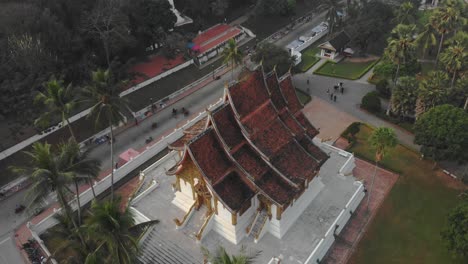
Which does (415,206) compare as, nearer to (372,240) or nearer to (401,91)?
(372,240)

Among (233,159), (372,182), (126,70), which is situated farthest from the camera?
(126,70)

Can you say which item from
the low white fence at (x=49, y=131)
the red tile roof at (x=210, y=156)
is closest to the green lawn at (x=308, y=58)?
the low white fence at (x=49, y=131)

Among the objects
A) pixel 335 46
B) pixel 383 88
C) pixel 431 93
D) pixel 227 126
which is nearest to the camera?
pixel 227 126

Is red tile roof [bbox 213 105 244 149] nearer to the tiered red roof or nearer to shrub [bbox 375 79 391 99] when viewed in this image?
the tiered red roof

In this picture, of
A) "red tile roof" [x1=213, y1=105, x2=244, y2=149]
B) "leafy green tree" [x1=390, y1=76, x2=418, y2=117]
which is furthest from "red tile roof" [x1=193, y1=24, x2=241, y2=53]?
"red tile roof" [x1=213, y1=105, x2=244, y2=149]

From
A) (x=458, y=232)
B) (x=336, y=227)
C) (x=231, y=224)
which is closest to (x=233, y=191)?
(x=231, y=224)

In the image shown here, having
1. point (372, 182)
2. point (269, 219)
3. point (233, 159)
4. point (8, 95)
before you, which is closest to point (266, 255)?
point (269, 219)

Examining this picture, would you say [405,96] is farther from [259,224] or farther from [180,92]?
[180,92]
